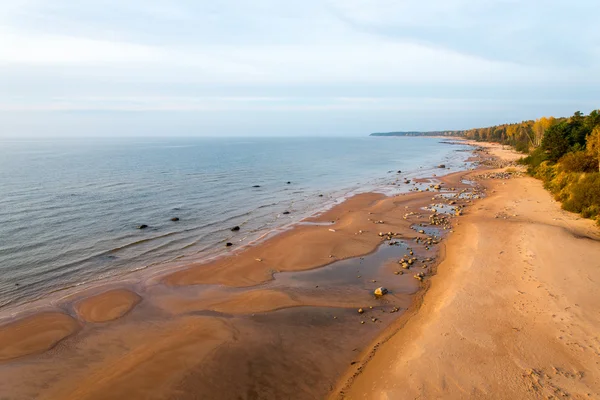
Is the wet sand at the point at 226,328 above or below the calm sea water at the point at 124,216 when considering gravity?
below

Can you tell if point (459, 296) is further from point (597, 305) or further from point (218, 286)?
point (218, 286)

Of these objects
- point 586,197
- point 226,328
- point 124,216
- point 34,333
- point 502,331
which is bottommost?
point 34,333

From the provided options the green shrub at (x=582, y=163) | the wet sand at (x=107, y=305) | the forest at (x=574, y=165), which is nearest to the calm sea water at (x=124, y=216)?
the wet sand at (x=107, y=305)

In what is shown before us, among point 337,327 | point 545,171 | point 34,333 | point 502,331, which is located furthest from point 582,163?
point 34,333

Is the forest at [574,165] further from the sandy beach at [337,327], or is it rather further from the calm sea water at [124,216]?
the calm sea water at [124,216]

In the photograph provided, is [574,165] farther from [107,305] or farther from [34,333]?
[34,333]

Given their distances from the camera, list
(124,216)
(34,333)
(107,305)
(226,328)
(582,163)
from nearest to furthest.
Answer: (226,328)
(34,333)
(107,305)
(124,216)
(582,163)
